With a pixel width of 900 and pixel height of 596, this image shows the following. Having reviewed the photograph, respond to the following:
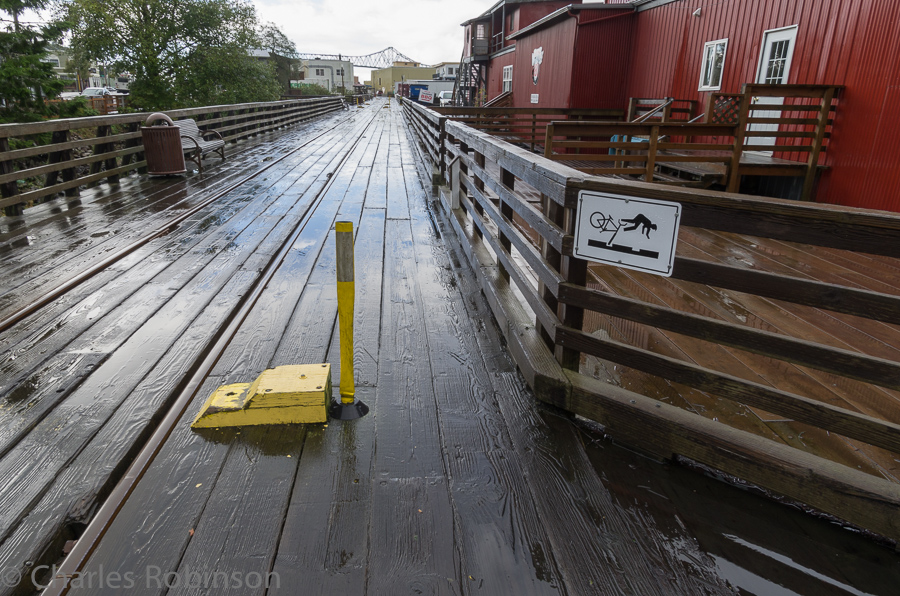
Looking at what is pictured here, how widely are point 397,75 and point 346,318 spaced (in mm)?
119704

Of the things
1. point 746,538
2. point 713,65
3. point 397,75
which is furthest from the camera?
point 397,75

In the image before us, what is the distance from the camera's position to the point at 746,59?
9656 mm

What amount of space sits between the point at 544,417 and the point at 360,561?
1.23 meters

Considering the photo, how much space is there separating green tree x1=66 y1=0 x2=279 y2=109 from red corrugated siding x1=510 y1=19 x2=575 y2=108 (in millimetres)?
14417

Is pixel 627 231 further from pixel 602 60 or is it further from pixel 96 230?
pixel 602 60

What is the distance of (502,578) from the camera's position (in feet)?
6.14

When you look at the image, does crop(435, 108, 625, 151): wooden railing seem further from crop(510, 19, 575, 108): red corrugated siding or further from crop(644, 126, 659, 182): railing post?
crop(644, 126, 659, 182): railing post

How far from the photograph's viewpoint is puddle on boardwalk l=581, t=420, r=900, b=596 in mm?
1868

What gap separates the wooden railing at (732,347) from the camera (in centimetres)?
201

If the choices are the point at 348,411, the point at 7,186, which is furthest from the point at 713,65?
the point at 7,186

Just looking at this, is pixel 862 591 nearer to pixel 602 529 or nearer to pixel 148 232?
pixel 602 529

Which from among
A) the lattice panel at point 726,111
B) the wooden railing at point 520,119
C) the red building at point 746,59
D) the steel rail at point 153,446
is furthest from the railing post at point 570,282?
the wooden railing at point 520,119

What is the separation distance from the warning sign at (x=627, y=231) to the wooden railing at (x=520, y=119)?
12.4 metres

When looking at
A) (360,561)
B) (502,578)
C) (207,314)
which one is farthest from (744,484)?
(207,314)
